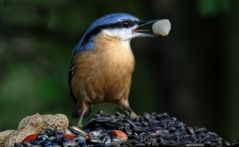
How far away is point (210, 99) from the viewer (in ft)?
46.6

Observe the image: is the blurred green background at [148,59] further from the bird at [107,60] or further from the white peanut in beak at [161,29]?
the white peanut in beak at [161,29]

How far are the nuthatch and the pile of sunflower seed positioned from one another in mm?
1362

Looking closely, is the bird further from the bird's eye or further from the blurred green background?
the blurred green background

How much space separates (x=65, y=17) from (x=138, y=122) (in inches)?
236

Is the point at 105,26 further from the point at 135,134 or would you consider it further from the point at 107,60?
the point at 135,134

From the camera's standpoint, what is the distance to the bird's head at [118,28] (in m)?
9.40

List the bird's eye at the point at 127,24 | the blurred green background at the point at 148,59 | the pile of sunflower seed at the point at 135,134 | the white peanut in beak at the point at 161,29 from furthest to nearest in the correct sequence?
the blurred green background at the point at 148,59, the bird's eye at the point at 127,24, the white peanut in beak at the point at 161,29, the pile of sunflower seed at the point at 135,134

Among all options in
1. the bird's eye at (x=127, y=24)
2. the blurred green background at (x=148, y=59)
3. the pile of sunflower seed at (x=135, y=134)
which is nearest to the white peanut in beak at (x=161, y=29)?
the bird's eye at (x=127, y=24)

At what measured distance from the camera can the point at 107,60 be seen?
30.9ft

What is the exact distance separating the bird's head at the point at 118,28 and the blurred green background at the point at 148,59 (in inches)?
119

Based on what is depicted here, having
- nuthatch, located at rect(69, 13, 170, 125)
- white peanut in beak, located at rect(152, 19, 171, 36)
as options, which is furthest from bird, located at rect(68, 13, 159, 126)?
white peanut in beak, located at rect(152, 19, 171, 36)

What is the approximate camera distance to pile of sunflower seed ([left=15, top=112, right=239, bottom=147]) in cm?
716

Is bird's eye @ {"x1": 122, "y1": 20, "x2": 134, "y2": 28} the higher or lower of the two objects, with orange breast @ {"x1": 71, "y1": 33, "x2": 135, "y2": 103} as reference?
higher

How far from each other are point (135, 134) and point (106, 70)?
2.02 meters
